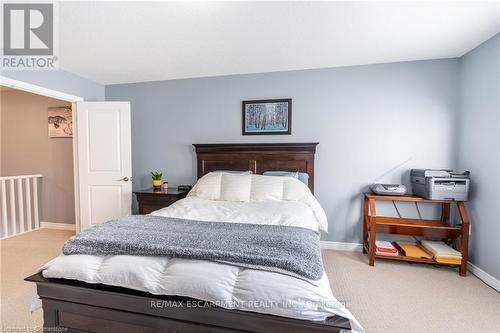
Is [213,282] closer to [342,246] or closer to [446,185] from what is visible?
[342,246]

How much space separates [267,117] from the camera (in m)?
3.15

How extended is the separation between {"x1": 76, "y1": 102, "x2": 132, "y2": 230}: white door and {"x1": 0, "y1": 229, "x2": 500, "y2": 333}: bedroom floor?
786 mm

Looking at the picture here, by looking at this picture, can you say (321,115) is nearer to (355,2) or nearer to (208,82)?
(355,2)

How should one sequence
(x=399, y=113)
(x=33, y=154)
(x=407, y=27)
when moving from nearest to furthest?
(x=407, y=27), (x=399, y=113), (x=33, y=154)

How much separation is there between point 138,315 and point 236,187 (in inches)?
60.0

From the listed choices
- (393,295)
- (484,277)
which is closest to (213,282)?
(393,295)

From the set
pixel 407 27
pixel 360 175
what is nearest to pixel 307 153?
pixel 360 175

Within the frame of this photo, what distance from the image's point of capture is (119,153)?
129 inches

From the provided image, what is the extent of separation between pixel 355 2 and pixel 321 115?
1.40 m

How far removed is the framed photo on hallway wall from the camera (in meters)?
3.76

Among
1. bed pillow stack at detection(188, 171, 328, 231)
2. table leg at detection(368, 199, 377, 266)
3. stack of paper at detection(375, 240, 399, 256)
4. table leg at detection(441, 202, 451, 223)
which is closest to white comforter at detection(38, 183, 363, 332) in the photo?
bed pillow stack at detection(188, 171, 328, 231)

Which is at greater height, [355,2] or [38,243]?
[355,2]

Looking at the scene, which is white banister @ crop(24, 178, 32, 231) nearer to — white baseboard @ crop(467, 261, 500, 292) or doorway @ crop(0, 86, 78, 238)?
doorway @ crop(0, 86, 78, 238)

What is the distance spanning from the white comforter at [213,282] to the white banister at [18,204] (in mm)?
3348
